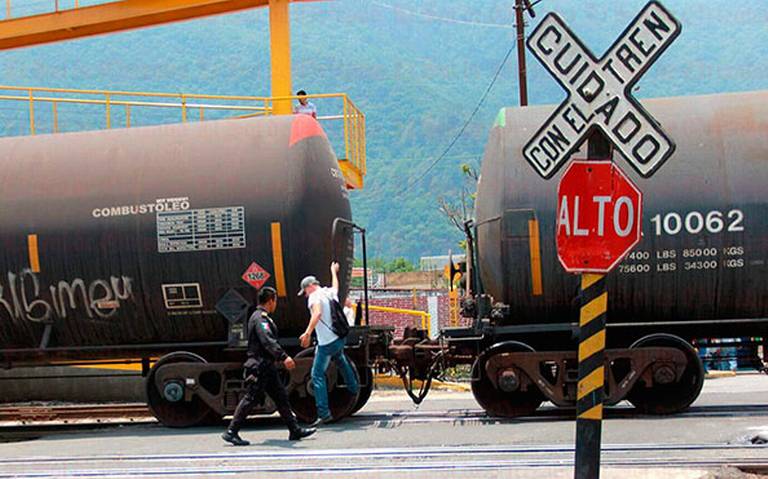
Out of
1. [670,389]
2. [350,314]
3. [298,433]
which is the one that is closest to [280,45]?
[350,314]

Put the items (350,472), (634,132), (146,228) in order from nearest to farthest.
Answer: (634,132), (350,472), (146,228)

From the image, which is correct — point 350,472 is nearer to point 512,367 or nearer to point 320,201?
point 512,367

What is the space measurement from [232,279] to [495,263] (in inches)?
127

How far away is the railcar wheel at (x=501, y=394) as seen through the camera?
1191 cm

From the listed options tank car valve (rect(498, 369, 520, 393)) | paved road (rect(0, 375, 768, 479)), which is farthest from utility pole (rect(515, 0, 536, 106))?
tank car valve (rect(498, 369, 520, 393))

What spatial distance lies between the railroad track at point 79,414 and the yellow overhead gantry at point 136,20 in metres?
8.00

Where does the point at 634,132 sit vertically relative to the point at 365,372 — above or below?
above

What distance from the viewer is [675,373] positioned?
11375mm

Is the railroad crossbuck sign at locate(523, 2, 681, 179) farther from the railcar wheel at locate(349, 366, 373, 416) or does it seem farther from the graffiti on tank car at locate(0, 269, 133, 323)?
the graffiti on tank car at locate(0, 269, 133, 323)

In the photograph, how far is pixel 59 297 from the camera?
41.8 ft

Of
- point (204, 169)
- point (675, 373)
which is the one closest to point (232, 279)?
point (204, 169)

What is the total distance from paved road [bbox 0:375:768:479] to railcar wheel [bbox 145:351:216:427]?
0.69ft

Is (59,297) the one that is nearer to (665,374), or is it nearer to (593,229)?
(665,374)

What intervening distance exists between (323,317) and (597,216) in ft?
18.4
